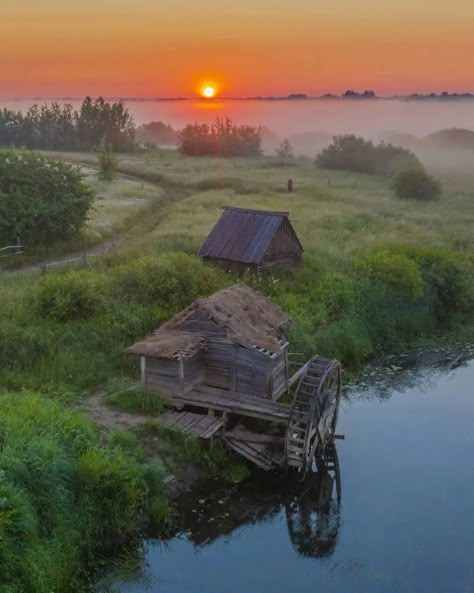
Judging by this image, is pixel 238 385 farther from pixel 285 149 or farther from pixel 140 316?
pixel 285 149

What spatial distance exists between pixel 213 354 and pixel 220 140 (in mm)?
103317

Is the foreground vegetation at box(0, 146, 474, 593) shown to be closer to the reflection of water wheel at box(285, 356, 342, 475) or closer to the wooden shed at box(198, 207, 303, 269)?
the wooden shed at box(198, 207, 303, 269)

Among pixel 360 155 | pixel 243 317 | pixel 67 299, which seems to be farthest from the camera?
pixel 360 155

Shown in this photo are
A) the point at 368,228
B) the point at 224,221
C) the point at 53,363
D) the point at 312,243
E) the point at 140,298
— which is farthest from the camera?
the point at 368,228

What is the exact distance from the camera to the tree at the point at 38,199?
39.9 meters

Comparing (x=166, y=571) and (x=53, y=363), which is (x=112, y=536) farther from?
(x=53, y=363)

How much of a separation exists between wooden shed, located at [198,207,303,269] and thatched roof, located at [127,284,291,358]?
34.3 feet

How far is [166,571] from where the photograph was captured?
57.7 feet

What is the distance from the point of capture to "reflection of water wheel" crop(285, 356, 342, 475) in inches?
848

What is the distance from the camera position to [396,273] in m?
39.0

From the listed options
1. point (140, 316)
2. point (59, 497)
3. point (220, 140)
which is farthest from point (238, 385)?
point (220, 140)

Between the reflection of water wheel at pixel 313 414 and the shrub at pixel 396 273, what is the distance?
1568 centimetres

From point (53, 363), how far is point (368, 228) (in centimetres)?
3391

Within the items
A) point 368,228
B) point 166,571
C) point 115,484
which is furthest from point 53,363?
point 368,228
